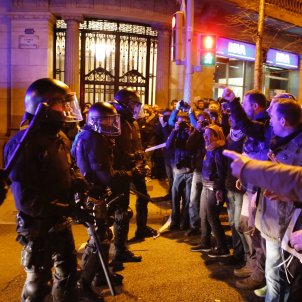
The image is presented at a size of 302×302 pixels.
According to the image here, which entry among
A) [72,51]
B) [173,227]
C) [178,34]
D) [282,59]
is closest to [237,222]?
[173,227]

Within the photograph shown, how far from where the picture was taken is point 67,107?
345 centimetres

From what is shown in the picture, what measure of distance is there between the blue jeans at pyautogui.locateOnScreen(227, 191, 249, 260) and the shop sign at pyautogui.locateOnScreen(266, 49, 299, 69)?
45.4ft

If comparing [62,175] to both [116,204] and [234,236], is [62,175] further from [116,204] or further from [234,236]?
[234,236]

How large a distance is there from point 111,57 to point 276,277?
1102cm

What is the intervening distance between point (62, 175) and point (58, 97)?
0.63 meters

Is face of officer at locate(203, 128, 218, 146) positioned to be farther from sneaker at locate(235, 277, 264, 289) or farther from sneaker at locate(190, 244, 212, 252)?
sneaker at locate(235, 277, 264, 289)

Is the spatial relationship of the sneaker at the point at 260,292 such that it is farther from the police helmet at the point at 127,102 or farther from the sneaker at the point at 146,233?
the police helmet at the point at 127,102

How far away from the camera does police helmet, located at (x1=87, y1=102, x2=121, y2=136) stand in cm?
439

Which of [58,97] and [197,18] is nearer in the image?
[58,97]

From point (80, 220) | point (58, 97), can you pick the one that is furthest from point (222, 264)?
point (58, 97)

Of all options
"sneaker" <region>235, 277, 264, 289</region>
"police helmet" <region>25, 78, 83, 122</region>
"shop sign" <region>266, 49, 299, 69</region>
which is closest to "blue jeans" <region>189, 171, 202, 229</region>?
"sneaker" <region>235, 277, 264, 289</region>

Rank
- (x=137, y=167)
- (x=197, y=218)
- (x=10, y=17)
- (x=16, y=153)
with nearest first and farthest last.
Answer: (x=16, y=153)
(x=137, y=167)
(x=197, y=218)
(x=10, y=17)

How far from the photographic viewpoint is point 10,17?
12219 millimetres

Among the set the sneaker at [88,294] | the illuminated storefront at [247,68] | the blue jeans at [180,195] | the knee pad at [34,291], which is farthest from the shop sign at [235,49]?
the knee pad at [34,291]
